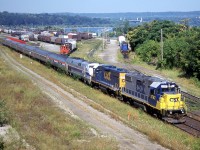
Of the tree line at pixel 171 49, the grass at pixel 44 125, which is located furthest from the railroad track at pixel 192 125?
the tree line at pixel 171 49

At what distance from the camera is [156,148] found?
2080 cm

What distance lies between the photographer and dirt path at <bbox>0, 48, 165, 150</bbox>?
2160 centimetres

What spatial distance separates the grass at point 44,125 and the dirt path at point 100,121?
0.89 metres

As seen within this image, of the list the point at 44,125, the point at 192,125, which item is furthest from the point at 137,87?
the point at 44,125

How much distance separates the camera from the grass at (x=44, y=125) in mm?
19898

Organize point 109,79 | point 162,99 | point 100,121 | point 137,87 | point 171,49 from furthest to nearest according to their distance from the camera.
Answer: point 171,49, point 109,79, point 137,87, point 162,99, point 100,121

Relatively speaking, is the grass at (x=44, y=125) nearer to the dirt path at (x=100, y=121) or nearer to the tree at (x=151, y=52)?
the dirt path at (x=100, y=121)

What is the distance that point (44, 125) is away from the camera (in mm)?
A: 23969

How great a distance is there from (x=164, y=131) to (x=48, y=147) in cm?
977

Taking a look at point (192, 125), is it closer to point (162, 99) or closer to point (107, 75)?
point (162, 99)

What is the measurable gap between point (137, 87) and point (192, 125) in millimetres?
6161

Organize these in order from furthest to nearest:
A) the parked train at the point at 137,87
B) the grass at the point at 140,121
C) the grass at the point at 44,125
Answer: the parked train at the point at 137,87 → the grass at the point at 140,121 → the grass at the point at 44,125

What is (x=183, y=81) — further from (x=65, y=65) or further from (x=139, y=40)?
(x=139, y=40)

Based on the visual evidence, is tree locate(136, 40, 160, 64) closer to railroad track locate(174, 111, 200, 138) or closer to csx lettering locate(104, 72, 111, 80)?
csx lettering locate(104, 72, 111, 80)
